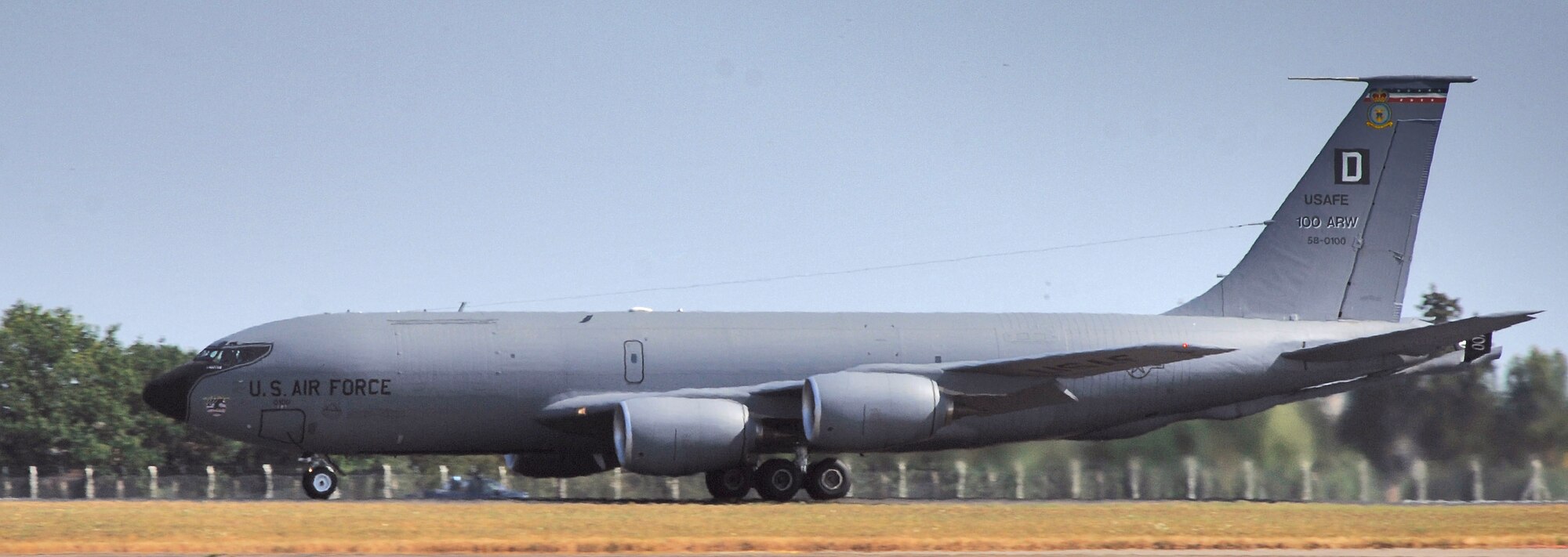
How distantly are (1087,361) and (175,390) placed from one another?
1518cm

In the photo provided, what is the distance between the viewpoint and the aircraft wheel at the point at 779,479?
2912cm

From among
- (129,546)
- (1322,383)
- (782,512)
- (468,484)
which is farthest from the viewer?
(468,484)

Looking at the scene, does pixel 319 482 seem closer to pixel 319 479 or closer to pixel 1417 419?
pixel 319 479

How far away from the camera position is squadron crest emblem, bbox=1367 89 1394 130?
33.8 m

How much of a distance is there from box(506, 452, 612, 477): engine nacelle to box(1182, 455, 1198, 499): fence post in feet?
35.2

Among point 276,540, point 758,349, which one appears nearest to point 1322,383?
point 758,349

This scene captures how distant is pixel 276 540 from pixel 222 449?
26.1 metres

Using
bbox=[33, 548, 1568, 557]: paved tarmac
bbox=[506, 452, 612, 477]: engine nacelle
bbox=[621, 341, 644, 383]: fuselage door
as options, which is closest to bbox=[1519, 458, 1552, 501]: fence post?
bbox=[33, 548, 1568, 557]: paved tarmac

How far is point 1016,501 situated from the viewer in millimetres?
30750

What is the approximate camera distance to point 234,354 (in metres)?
29.4

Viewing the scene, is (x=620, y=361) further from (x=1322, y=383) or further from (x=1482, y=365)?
(x=1482, y=365)

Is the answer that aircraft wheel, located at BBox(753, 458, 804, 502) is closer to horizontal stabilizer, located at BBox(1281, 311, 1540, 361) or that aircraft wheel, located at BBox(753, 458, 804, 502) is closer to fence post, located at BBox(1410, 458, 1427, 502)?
horizontal stabilizer, located at BBox(1281, 311, 1540, 361)

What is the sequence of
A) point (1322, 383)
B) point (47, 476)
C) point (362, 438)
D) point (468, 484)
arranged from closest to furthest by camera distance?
point (362, 438) < point (1322, 383) < point (468, 484) < point (47, 476)

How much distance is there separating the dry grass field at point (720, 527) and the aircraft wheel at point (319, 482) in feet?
8.22
